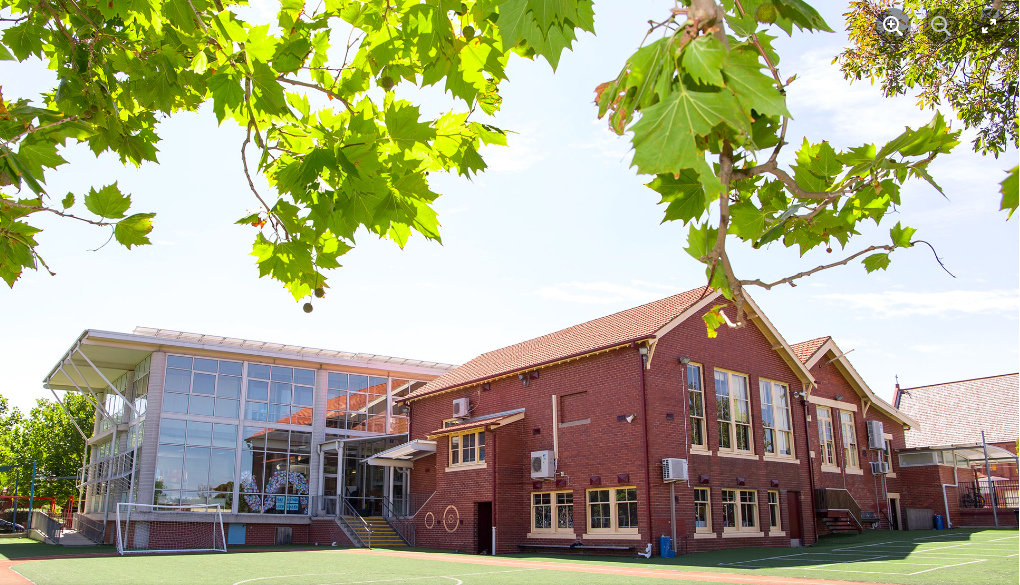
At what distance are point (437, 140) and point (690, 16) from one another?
2428mm

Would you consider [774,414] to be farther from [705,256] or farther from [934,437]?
[705,256]

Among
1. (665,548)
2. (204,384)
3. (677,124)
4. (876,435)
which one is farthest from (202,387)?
(677,124)

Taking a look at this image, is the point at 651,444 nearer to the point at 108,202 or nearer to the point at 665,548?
the point at 665,548

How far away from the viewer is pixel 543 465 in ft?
68.7

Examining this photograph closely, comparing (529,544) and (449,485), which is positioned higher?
(449,485)

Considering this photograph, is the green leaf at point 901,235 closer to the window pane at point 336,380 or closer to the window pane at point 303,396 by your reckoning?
the window pane at point 303,396

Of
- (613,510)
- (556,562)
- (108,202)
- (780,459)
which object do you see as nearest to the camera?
(108,202)

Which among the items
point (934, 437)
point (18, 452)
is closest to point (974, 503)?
point (934, 437)

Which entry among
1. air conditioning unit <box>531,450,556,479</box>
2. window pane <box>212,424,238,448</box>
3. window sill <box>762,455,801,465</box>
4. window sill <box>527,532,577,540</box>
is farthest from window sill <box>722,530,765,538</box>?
window pane <box>212,424,238,448</box>

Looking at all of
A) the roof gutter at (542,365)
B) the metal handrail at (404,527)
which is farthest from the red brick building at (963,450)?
the metal handrail at (404,527)

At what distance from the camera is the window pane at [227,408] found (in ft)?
93.0

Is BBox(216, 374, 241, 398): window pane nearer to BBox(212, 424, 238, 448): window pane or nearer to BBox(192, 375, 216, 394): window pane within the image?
BBox(192, 375, 216, 394): window pane

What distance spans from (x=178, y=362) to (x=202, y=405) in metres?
1.86

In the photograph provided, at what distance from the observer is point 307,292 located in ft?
13.8
